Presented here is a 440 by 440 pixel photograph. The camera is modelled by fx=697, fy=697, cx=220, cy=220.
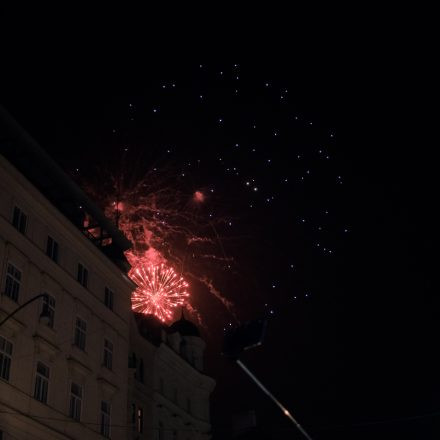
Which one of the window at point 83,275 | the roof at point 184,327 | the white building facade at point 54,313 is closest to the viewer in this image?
the white building facade at point 54,313

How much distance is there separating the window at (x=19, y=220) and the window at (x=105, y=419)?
10.9 metres

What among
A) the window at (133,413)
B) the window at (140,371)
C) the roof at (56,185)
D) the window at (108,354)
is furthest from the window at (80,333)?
the window at (140,371)

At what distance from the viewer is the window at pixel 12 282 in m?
32.8

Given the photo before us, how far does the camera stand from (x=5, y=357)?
3091 cm

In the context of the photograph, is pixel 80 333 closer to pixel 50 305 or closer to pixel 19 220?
pixel 50 305

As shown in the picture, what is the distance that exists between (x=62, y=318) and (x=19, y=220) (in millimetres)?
5643

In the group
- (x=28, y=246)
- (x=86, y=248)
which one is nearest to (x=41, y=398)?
(x=28, y=246)

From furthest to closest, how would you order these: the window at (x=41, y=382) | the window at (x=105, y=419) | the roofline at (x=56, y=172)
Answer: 1. the window at (x=105, y=419)
2. the roofline at (x=56, y=172)
3. the window at (x=41, y=382)

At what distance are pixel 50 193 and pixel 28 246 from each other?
6.75m

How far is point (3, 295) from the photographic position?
105 ft

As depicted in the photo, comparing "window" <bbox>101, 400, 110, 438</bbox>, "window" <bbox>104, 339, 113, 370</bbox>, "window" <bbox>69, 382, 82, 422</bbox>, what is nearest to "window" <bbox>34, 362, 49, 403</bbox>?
"window" <bbox>69, 382, 82, 422</bbox>

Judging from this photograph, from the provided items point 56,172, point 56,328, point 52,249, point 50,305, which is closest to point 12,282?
point 50,305

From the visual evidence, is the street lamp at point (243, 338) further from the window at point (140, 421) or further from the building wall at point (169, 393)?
the window at point (140, 421)

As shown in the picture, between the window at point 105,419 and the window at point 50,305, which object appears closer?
the window at point 50,305
